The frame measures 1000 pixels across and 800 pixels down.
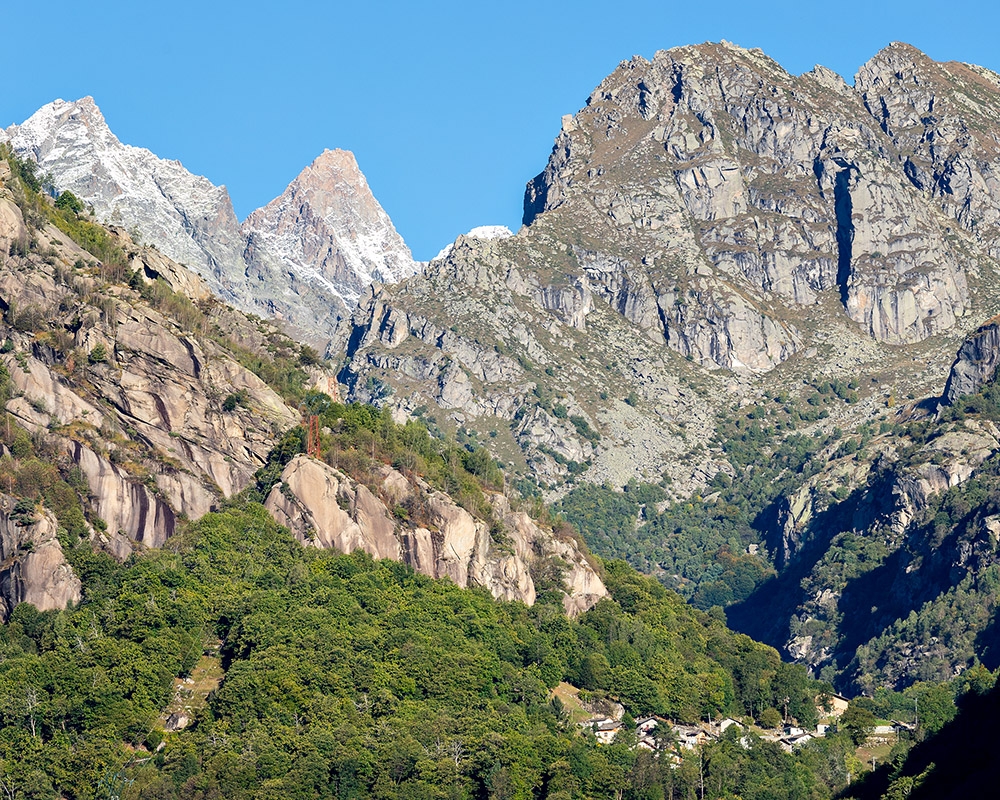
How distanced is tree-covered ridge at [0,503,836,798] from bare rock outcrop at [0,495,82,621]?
1.89 m

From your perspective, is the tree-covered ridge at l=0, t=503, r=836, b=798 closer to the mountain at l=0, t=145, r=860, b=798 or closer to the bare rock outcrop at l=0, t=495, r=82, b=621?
the mountain at l=0, t=145, r=860, b=798

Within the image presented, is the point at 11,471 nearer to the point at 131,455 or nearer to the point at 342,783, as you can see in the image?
the point at 131,455

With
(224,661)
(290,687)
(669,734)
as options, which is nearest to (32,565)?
(224,661)

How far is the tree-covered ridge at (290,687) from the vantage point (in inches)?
6348

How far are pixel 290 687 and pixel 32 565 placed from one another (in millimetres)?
26965

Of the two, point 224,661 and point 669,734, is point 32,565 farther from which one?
point 669,734

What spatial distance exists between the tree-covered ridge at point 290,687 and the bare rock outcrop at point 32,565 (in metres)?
1.89

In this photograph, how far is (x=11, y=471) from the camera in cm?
18525

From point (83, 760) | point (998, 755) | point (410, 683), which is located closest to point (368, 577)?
point (410, 683)

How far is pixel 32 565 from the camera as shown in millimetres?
178500

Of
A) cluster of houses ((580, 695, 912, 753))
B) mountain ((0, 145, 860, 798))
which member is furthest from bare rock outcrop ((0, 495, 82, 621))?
cluster of houses ((580, 695, 912, 753))

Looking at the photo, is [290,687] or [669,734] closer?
[290,687]

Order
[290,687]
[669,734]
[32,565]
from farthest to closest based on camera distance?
[669,734], [32,565], [290,687]

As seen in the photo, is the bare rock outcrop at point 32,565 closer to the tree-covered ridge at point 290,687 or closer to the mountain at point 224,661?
the mountain at point 224,661
